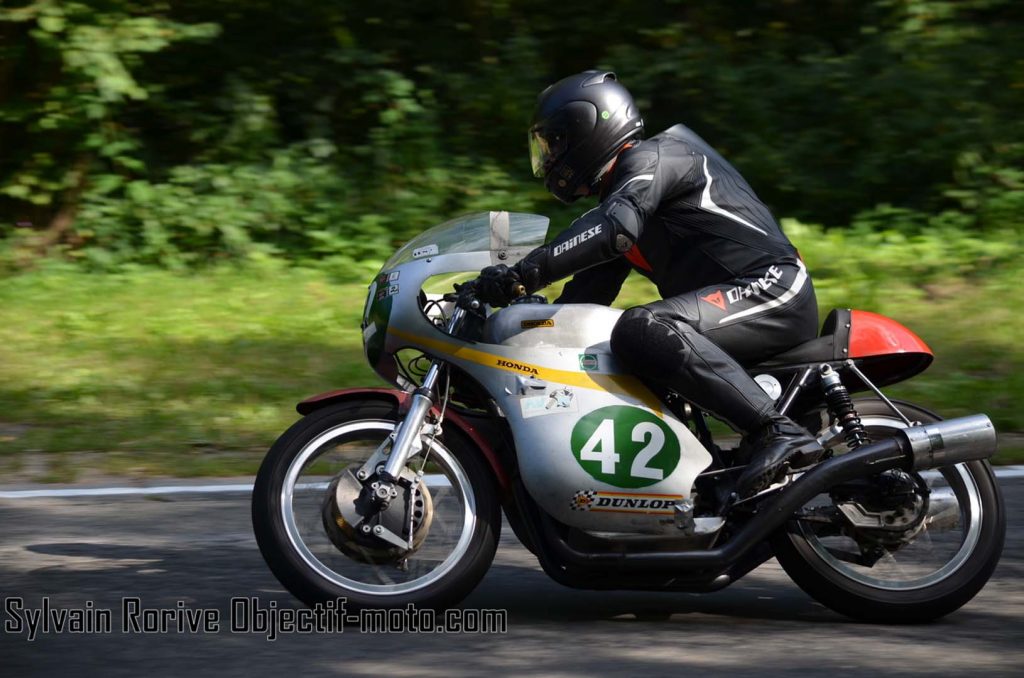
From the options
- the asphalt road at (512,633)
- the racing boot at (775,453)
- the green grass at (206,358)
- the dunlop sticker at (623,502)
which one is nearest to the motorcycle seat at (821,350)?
the racing boot at (775,453)

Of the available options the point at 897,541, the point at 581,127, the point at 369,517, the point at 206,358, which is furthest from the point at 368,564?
the point at 206,358

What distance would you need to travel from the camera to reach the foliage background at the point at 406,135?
10664 mm

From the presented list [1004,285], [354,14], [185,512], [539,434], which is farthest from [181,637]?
[354,14]

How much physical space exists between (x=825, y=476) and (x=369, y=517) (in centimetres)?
139

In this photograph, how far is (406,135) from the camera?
12664mm

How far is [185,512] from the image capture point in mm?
6117

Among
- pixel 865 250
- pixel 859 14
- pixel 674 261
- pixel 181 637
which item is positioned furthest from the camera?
pixel 859 14

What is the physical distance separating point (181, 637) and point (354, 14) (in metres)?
10.0

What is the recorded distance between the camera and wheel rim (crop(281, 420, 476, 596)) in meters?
4.59

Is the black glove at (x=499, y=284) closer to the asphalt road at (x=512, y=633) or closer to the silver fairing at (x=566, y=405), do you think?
the silver fairing at (x=566, y=405)

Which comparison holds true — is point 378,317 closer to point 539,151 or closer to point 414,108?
point 539,151

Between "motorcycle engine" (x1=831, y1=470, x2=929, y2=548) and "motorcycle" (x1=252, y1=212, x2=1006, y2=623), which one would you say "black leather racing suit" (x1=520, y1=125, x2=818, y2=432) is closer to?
"motorcycle" (x1=252, y1=212, x2=1006, y2=623)

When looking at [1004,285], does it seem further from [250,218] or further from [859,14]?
[250,218]

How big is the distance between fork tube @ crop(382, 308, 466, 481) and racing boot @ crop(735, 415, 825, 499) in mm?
976
